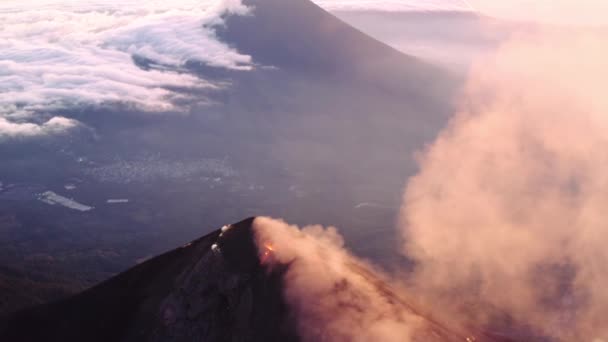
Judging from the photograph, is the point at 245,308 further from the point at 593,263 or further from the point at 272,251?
the point at 593,263

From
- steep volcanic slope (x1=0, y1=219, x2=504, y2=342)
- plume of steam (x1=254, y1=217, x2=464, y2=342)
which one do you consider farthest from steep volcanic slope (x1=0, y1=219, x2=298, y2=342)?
plume of steam (x1=254, y1=217, x2=464, y2=342)

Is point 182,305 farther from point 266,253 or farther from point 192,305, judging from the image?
point 266,253

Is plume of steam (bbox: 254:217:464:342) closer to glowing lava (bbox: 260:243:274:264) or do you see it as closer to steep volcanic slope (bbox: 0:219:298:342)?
glowing lava (bbox: 260:243:274:264)

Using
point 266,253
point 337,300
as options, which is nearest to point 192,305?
point 266,253

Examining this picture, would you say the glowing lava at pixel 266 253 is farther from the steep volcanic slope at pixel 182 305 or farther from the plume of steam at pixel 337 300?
the steep volcanic slope at pixel 182 305

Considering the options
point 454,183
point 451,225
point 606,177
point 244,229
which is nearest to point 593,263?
point 451,225
